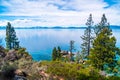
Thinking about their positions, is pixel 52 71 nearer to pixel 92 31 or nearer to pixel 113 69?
pixel 113 69

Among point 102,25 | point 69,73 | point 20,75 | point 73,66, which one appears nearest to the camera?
point 20,75

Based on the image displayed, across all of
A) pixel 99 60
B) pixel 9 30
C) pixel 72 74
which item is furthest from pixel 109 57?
pixel 9 30

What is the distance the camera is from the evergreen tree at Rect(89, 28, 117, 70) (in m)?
23.8

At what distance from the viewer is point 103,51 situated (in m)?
23.8

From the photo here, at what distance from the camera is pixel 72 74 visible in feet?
50.8

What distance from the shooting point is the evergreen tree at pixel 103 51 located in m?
23.8

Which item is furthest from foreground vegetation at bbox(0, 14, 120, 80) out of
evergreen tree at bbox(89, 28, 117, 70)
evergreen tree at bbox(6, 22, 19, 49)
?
evergreen tree at bbox(6, 22, 19, 49)

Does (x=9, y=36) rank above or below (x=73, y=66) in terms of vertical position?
below

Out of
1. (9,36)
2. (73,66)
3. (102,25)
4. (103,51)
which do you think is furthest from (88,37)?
(73,66)

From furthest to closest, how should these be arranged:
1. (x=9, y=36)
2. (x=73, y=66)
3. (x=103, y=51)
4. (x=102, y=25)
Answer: (x=9, y=36)
(x=102, y=25)
(x=103, y=51)
(x=73, y=66)

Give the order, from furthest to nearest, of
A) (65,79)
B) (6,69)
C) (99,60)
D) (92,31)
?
1. (92,31)
2. (99,60)
3. (65,79)
4. (6,69)

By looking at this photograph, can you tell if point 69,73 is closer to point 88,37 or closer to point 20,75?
point 20,75

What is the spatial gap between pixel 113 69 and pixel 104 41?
3286mm

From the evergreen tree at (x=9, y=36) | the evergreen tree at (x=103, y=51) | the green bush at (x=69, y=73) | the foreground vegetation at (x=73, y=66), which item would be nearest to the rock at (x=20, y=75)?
the foreground vegetation at (x=73, y=66)
